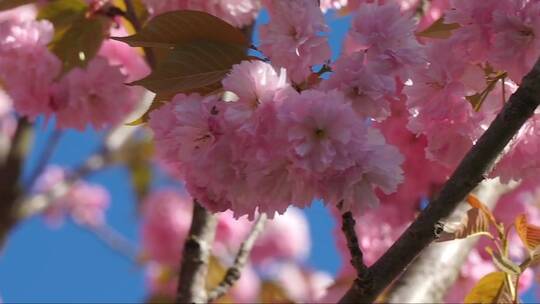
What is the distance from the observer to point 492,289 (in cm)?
143

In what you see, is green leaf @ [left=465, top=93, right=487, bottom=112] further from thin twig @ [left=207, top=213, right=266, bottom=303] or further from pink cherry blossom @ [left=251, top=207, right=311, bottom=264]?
pink cherry blossom @ [left=251, top=207, right=311, bottom=264]

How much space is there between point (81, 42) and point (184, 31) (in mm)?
499

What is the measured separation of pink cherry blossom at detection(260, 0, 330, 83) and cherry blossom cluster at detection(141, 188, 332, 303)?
196 cm

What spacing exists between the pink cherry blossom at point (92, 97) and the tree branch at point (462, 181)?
781 millimetres

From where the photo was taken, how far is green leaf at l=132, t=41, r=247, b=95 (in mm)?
1162

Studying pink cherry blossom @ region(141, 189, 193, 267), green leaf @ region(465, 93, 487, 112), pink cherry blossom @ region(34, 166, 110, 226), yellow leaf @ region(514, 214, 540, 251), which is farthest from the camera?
pink cherry blossom @ region(34, 166, 110, 226)

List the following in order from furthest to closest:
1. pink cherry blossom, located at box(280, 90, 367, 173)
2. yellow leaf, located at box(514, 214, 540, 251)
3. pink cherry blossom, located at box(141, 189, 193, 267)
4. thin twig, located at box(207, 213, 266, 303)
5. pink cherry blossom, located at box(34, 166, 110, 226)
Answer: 1. pink cherry blossom, located at box(34, 166, 110, 226)
2. pink cherry blossom, located at box(141, 189, 193, 267)
3. thin twig, located at box(207, 213, 266, 303)
4. yellow leaf, located at box(514, 214, 540, 251)
5. pink cherry blossom, located at box(280, 90, 367, 173)

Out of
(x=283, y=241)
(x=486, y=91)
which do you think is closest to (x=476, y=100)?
(x=486, y=91)

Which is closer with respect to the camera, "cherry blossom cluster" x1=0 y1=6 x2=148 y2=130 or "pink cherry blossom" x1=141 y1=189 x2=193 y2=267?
"cherry blossom cluster" x1=0 y1=6 x2=148 y2=130

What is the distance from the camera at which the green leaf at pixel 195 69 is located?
1162 mm

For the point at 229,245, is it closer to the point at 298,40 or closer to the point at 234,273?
the point at 234,273

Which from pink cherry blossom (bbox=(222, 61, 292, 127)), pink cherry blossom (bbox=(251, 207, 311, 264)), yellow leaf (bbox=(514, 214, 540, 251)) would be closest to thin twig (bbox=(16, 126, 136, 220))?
pink cherry blossom (bbox=(251, 207, 311, 264))

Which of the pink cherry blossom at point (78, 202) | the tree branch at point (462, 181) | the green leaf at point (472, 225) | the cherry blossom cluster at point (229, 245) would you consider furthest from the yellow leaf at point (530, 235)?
the pink cherry blossom at point (78, 202)

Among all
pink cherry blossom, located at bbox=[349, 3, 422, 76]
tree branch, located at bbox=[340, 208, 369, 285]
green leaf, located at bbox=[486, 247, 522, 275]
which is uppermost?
pink cherry blossom, located at bbox=[349, 3, 422, 76]
